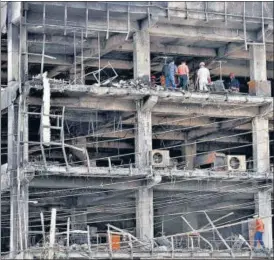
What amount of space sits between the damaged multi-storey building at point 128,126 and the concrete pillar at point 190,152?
6cm

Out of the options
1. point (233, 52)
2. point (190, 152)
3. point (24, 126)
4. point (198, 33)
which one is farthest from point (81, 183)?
point (233, 52)

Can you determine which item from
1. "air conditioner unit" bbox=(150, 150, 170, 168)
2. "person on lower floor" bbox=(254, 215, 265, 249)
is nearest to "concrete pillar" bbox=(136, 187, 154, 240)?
"air conditioner unit" bbox=(150, 150, 170, 168)

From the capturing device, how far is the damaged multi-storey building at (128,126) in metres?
34.5

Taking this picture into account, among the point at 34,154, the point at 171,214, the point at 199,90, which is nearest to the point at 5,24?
the point at 34,154

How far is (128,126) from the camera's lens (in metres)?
39.7

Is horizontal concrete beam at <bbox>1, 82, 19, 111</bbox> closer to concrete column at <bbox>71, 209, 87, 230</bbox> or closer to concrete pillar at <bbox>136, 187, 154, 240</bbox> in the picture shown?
concrete column at <bbox>71, 209, 87, 230</bbox>

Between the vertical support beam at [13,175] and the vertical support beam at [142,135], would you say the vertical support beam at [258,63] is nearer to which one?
the vertical support beam at [142,135]

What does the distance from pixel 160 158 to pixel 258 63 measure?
23.9 ft

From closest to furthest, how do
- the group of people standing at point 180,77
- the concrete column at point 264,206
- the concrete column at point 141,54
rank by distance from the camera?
the group of people standing at point 180,77 → the concrete column at point 141,54 → the concrete column at point 264,206

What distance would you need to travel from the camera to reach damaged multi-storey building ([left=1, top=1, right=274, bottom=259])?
34.5m

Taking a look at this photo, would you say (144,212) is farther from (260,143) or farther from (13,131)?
(260,143)

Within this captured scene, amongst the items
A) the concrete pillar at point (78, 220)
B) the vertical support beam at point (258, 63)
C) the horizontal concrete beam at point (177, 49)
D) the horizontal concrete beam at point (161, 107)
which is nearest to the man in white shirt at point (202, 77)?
the horizontal concrete beam at point (161, 107)

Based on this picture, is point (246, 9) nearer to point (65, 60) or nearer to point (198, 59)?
point (198, 59)

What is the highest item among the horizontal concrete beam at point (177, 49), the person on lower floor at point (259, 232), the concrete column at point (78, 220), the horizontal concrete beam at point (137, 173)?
the horizontal concrete beam at point (177, 49)
